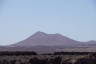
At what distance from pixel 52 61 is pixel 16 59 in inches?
142

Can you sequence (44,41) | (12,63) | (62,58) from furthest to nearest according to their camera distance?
(44,41)
(12,63)
(62,58)

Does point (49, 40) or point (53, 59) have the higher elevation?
point (49, 40)

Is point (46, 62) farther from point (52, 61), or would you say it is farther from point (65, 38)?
point (65, 38)

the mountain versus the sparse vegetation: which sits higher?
the mountain

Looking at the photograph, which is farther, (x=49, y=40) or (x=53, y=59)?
(x=49, y=40)

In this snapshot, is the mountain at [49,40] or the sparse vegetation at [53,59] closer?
the sparse vegetation at [53,59]

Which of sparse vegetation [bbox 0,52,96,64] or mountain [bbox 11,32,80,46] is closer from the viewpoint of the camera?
sparse vegetation [bbox 0,52,96,64]

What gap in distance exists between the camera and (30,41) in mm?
195375

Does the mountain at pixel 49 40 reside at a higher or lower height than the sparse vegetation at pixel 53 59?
higher

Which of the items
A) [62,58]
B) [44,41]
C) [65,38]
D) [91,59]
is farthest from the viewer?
[65,38]

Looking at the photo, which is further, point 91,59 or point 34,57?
point 34,57

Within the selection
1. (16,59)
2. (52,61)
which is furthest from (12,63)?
(52,61)

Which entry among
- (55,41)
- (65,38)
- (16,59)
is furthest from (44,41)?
(16,59)

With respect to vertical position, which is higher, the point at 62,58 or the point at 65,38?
the point at 65,38
